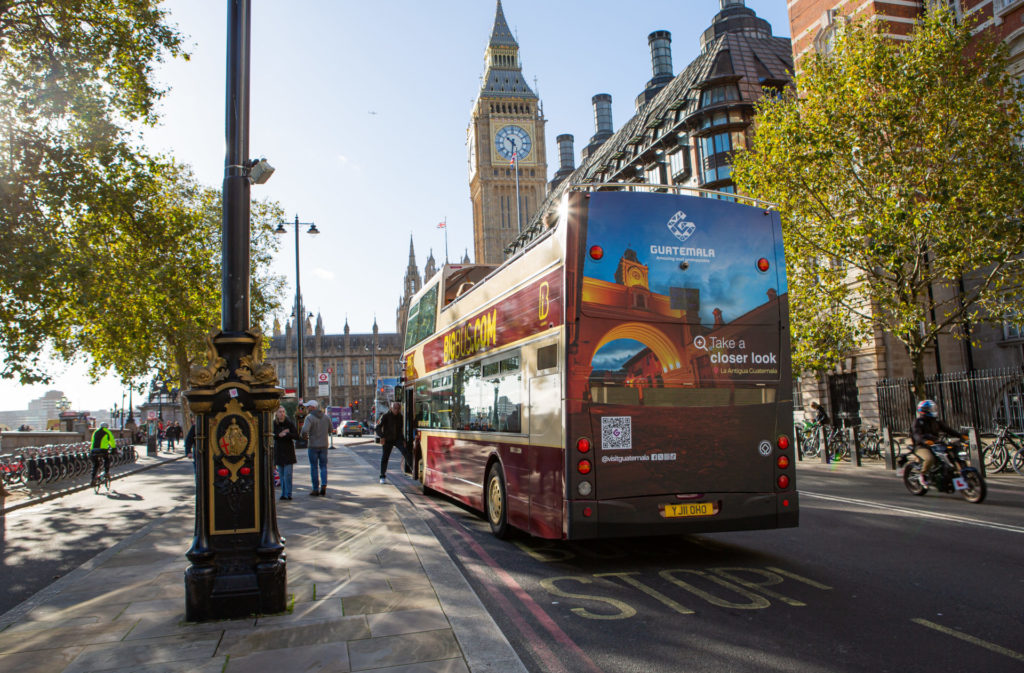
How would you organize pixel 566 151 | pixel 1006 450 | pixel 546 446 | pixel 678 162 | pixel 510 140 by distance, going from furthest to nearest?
1. pixel 510 140
2. pixel 566 151
3. pixel 678 162
4. pixel 1006 450
5. pixel 546 446

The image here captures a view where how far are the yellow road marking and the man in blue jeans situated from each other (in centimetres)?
1055

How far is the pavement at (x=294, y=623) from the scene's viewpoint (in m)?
4.30

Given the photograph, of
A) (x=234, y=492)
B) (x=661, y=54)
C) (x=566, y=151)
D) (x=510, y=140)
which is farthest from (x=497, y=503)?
(x=510, y=140)

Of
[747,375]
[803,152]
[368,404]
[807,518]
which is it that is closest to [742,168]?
[803,152]

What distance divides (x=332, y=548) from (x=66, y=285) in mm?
13849

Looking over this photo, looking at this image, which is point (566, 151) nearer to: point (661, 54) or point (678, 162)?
point (661, 54)

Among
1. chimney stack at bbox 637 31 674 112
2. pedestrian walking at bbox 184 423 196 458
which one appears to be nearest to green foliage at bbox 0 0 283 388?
pedestrian walking at bbox 184 423 196 458

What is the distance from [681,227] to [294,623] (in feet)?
15.9

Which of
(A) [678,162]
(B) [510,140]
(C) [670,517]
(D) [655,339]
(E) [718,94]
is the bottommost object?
(C) [670,517]

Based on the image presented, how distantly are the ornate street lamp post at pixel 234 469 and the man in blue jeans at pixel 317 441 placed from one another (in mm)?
7754

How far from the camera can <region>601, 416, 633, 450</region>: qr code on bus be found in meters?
6.65

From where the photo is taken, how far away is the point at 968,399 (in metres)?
19.2

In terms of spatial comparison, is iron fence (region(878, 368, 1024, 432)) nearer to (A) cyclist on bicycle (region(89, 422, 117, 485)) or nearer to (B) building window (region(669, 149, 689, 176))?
(A) cyclist on bicycle (region(89, 422, 117, 485))

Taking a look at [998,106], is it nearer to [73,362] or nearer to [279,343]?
[73,362]
